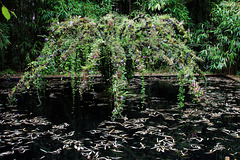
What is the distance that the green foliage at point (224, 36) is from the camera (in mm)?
5684

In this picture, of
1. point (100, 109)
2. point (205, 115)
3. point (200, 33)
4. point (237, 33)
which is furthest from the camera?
point (200, 33)

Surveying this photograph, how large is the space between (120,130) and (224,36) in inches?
191

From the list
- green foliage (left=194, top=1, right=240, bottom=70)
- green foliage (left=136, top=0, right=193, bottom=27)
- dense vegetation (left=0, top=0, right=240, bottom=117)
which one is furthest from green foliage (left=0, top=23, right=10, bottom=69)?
green foliage (left=194, top=1, right=240, bottom=70)

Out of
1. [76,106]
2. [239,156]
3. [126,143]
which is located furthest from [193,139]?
[76,106]

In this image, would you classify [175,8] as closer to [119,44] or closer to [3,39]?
[3,39]

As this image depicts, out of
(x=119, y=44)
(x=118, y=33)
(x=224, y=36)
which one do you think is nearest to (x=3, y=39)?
(x=118, y=33)

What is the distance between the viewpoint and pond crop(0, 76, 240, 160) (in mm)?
1658

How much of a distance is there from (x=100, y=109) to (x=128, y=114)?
392mm

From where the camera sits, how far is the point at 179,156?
1.60 metres

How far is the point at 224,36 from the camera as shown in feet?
19.3

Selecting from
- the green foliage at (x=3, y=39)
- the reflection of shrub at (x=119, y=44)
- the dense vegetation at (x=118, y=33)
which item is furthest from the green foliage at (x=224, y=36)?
the green foliage at (x=3, y=39)

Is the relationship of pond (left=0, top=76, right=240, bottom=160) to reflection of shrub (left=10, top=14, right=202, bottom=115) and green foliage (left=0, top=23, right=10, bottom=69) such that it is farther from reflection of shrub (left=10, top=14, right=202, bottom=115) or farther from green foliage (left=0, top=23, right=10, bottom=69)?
green foliage (left=0, top=23, right=10, bottom=69)

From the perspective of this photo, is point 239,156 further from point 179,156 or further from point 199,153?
point 179,156

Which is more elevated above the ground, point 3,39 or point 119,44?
point 3,39
